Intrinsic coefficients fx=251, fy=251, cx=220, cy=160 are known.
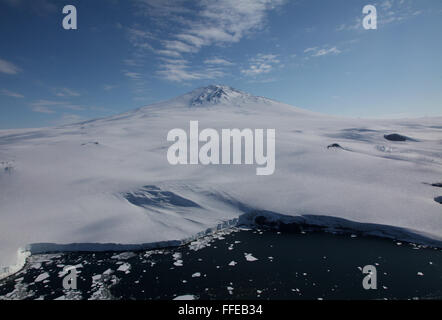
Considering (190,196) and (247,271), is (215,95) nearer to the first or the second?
(190,196)

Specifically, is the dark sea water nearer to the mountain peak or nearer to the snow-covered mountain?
the snow-covered mountain

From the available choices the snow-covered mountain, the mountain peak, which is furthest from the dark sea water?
the mountain peak

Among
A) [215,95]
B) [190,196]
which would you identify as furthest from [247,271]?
[215,95]

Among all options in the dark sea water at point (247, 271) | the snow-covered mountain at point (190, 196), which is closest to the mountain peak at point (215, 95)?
the snow-covered mountain at point (190, 196)

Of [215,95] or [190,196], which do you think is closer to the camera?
[190,196]

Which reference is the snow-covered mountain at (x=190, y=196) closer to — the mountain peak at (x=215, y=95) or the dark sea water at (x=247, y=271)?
the dark sea water at (x=247, y=271)
